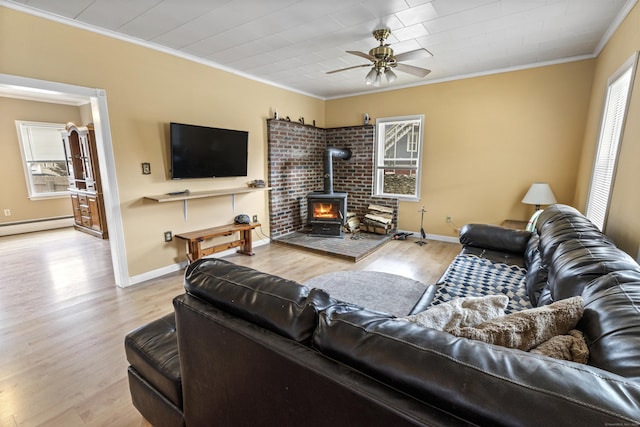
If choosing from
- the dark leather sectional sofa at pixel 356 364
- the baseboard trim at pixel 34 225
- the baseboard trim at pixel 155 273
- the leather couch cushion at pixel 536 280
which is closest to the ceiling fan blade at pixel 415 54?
the leather couch cushion at pixel 536 280

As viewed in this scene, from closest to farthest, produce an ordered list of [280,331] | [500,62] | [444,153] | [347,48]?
[280,331] → [347,48] → [500,62] → [444,153]

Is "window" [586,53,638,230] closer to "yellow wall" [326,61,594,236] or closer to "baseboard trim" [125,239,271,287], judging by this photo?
"yellow wall" [326,61,594,236]

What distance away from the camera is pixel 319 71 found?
4.09m

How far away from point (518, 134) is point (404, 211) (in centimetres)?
206

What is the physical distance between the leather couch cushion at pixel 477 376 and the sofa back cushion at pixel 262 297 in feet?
0.32

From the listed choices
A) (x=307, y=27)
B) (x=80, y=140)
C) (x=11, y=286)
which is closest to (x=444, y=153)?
(x=307, y=27)

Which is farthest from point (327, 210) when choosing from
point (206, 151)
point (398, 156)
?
point (206, 151)

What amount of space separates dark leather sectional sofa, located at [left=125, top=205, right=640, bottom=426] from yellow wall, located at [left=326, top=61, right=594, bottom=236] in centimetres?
298

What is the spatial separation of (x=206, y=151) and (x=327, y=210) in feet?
7.30

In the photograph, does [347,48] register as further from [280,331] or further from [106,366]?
[106,366]

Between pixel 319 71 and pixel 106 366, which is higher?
pixel 319 71

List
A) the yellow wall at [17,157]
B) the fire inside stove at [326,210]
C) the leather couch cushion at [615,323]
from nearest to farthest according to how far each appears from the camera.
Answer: the leather couch cushion at [615,323] → the fire inside stove at [326,210] → the yellow wall at [17,157]

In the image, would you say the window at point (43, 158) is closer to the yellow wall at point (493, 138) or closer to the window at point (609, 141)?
the yellow wall at point (493, 138)

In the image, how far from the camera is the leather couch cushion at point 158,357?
1.28m
